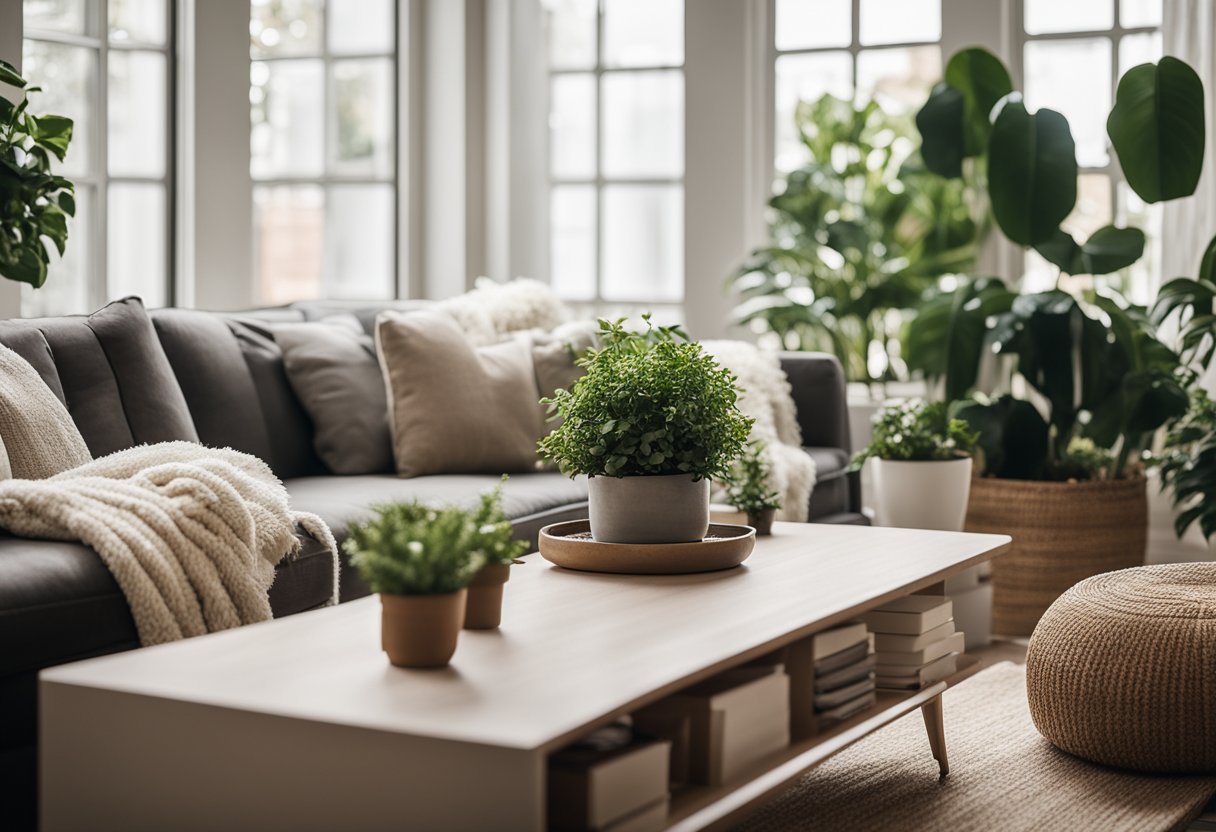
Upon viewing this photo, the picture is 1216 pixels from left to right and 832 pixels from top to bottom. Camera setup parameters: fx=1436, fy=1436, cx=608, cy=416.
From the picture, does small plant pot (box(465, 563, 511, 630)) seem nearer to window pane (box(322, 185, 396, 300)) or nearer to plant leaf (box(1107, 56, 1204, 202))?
plant leaf (box(1107, 56, 1204, 202))

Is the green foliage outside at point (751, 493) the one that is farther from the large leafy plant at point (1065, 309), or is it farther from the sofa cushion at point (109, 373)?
the large leafy plant at point (1065, 309)

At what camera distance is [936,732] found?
262 centimetres

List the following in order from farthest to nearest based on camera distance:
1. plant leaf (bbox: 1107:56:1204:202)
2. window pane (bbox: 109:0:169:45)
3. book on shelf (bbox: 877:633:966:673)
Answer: plant leaf (bbox: 1107:56:1204:202)
window pane (bbox: 109:0:169:45)
book on shelf (bbox: 877:633:966:673)

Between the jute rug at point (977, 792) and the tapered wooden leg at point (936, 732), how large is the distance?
0.10 ft

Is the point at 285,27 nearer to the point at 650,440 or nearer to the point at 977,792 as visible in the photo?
the point at 650,440

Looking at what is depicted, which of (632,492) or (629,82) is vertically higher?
(629,82)

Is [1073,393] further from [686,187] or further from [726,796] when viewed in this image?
[726,796]

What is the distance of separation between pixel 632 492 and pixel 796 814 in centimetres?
63

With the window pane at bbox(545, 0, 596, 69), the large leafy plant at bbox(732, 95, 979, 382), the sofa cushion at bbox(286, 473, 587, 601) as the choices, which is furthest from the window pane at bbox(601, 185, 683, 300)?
the sofa cushion at bbox(286, 473, 587, 601)

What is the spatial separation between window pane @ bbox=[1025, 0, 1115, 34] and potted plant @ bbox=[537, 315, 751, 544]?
3027 mm

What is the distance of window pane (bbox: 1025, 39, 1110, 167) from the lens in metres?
4.76

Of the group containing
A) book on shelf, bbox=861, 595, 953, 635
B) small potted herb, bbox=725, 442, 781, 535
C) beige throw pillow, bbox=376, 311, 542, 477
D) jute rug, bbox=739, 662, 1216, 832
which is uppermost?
beige throw pillow, bbox=376, 311, 542, 477

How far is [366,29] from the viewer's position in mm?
4926

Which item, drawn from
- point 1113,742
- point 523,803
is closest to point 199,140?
point 1113,742
